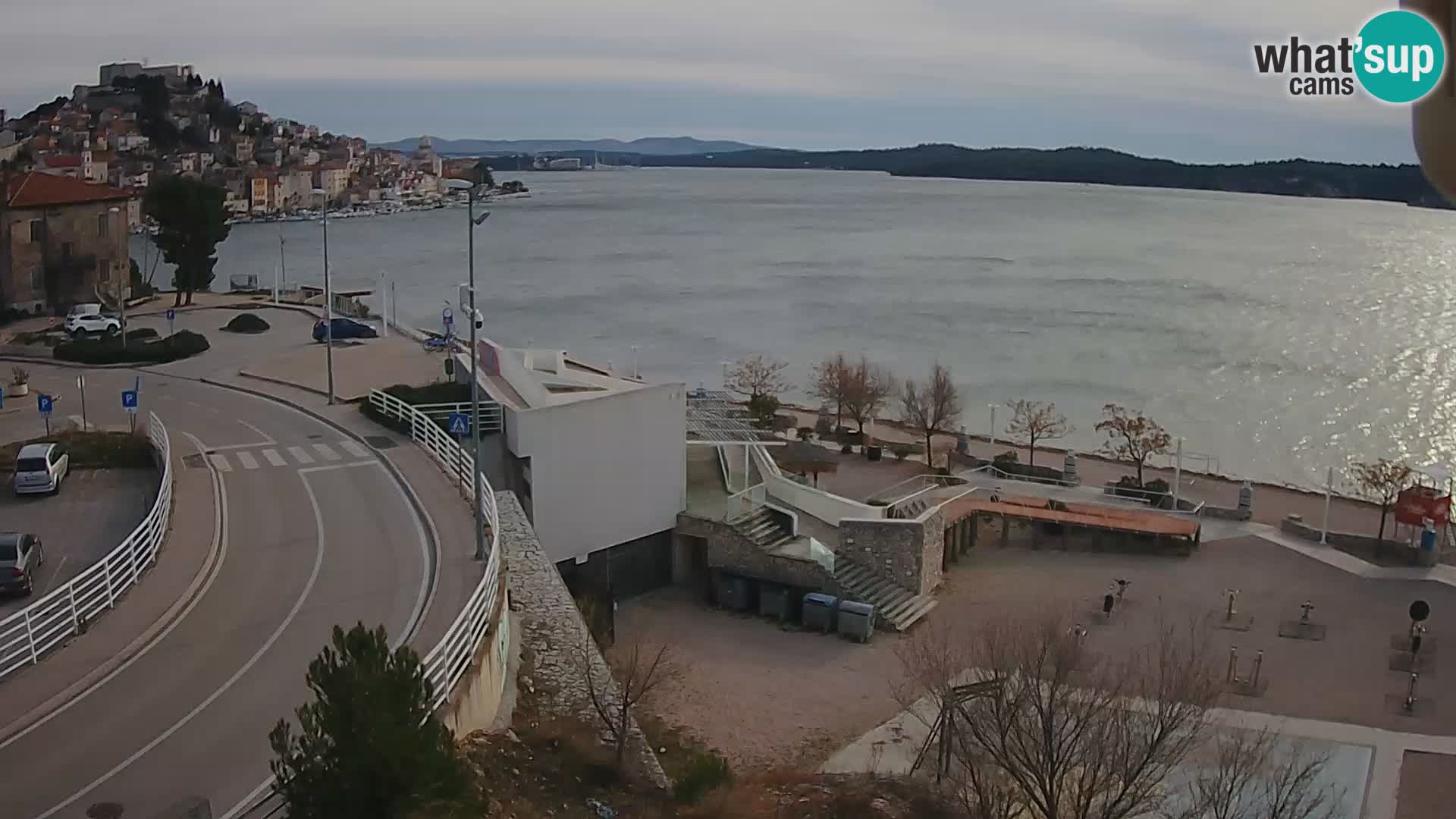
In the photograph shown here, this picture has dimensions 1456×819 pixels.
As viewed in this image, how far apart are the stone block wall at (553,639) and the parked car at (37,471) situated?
845 cm

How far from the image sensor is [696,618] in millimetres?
22703

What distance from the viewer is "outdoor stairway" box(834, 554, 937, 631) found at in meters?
22.0

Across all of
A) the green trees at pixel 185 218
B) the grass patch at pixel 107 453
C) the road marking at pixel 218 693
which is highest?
the green trees at pixel 185 218

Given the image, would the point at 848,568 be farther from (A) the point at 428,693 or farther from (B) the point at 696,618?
(A) the point at 428,693

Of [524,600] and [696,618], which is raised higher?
[524,600]

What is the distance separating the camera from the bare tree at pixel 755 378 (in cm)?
4791

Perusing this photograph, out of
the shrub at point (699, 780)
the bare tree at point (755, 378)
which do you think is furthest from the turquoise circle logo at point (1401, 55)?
the bare tree at point (755, 378)

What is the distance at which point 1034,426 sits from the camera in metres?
37.1

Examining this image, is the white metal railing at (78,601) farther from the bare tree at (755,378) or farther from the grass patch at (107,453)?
the bare tree at (755,378)

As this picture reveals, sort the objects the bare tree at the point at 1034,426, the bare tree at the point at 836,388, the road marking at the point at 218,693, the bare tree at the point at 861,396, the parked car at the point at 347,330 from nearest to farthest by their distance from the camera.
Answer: the road marking at the point at 218,693, the parked car at the point at 347,330, the bare tree at the point at 1034,426, the bare tree at the point at 861,396, the bare tree at the point at 836,388


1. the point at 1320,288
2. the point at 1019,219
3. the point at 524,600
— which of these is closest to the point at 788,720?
the point at 524,600

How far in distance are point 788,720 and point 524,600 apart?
13.9ft

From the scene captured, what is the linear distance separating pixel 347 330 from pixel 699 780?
95.6 ft

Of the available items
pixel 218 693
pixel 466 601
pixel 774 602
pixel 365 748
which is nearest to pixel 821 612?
pixel 774 602
